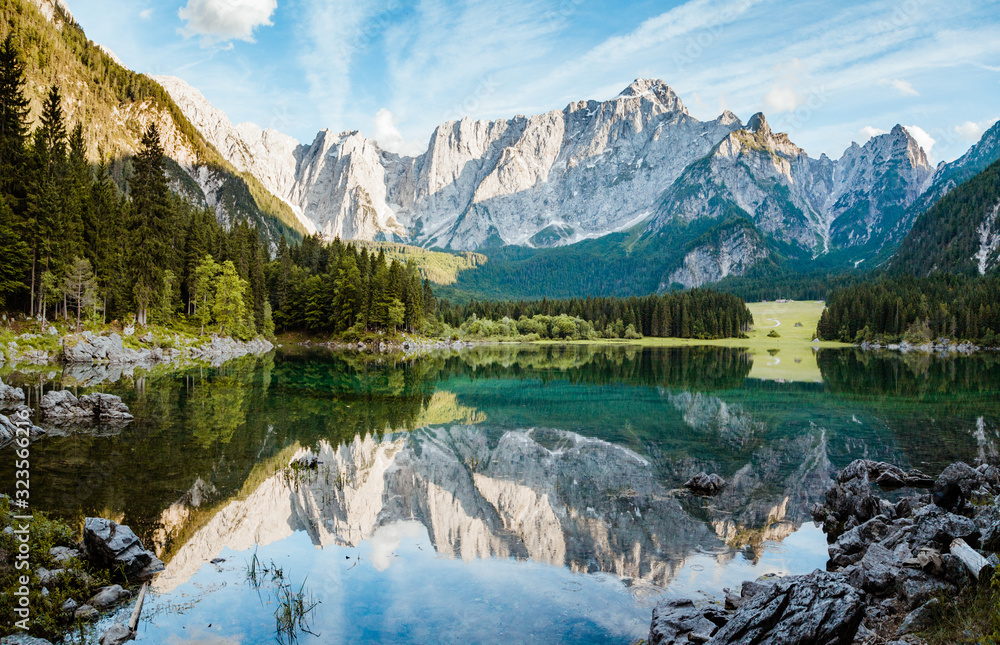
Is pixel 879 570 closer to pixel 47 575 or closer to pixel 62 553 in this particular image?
pixel 47 575

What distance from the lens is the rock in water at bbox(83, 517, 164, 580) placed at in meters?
11.4

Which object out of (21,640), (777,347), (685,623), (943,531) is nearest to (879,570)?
(943,531)

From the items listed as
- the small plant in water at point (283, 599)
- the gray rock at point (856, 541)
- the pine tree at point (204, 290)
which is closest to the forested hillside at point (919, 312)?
the gray rock at point (856, 541)

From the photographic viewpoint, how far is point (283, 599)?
36.8 ft

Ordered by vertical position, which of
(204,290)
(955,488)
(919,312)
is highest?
(204,290)

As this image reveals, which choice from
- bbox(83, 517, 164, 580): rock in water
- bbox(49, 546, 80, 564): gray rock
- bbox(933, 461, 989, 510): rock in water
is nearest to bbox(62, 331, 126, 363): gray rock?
bbox(83, 517, 164, 580): rock in water

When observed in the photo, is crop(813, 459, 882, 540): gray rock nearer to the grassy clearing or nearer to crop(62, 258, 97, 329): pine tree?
the grassy clearing

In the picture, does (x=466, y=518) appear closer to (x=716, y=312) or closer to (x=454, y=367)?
(x=454, y=367)

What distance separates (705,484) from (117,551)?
1704cm

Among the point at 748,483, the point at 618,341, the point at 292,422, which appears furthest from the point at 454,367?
the point at 618,341

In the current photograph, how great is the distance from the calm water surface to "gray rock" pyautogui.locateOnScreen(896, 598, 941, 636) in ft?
11.0

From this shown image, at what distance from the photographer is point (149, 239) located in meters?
70.4

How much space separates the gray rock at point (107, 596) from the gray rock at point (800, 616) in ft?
35.5

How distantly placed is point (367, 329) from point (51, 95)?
55911 mm
